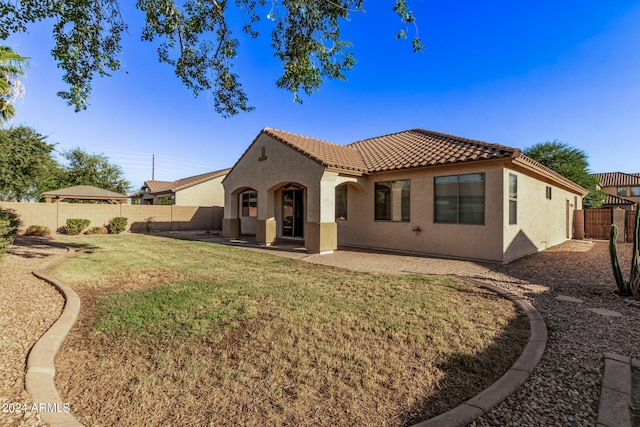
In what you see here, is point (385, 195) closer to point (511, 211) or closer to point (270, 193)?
point (511, 211)

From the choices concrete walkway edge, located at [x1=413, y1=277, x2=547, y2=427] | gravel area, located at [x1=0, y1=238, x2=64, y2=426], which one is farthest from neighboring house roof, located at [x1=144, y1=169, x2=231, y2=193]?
concrete walkway edge, located at [x1=413, y1=277, x2=547, y2=427]

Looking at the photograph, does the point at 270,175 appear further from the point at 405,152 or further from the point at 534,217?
the point at 534,217

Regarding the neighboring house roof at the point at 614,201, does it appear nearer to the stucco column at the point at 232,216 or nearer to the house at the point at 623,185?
the house at the point at 623,185

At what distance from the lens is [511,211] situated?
35.3ft

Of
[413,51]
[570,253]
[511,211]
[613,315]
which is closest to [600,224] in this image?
[570,253]

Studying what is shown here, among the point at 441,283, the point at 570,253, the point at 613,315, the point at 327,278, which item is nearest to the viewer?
the point at 613,315

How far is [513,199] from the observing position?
35.7 ft

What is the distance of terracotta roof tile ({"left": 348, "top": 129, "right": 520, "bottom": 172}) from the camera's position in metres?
10.6

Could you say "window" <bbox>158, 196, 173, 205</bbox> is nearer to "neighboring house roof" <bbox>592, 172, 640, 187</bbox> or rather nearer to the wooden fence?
the wooden fence

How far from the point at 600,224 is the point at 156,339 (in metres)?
25.7

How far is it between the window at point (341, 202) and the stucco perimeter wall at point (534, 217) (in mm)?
7073

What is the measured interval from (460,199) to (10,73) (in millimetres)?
14410

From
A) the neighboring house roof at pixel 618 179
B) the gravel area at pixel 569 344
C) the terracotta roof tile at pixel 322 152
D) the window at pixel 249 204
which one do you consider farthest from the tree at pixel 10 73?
the neighboring house roof at pixel 618 179

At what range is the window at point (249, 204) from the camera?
20719 millimetres
